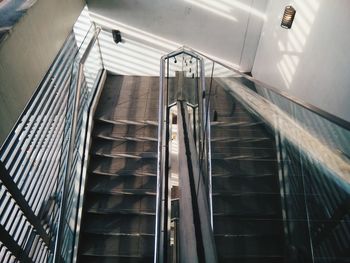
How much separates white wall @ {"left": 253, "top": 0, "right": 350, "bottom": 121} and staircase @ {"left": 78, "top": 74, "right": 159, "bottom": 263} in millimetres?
2628

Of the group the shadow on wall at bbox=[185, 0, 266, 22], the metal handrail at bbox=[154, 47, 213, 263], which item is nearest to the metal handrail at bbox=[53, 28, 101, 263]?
the metal handrail at bbox=[154, 47, 213, 263]

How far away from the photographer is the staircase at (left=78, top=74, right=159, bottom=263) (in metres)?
4.50

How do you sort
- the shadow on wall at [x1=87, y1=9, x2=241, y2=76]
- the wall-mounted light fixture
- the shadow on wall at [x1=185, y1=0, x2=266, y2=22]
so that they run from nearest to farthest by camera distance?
1. the wall-mounted light fixture
2. the shadow on wall at [x1=185, y1=0, x2=266, y2=22]
3. the shadow on wall at [x1=87, y1=9, x2=241, y2=76]

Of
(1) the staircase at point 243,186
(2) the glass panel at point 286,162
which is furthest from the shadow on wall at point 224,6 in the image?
(1) the staircase at point 243,186

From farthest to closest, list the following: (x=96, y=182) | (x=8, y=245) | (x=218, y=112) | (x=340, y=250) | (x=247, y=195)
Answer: (x=96, y=182) < (x=218, y=112) < (x=8, y=245) < (x=247, y=195) < (x=340, y=250)

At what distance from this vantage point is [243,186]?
3717mm

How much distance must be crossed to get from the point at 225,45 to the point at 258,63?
0.84 m

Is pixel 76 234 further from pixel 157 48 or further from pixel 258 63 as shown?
pixel 258 63

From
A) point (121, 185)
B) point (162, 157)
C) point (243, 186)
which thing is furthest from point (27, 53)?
point (243, 186)

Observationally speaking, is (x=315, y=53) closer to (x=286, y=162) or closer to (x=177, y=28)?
(x=286, y=162)

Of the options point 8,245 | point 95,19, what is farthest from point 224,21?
point 8,245

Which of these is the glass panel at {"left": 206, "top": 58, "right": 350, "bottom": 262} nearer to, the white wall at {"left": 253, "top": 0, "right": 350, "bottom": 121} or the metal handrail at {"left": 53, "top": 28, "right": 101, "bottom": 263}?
the white wall at {"left": 253, "top": 0, "right": 350, "bottom": 121}

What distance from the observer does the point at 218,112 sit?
173 inches

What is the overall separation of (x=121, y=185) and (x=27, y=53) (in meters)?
2.53
